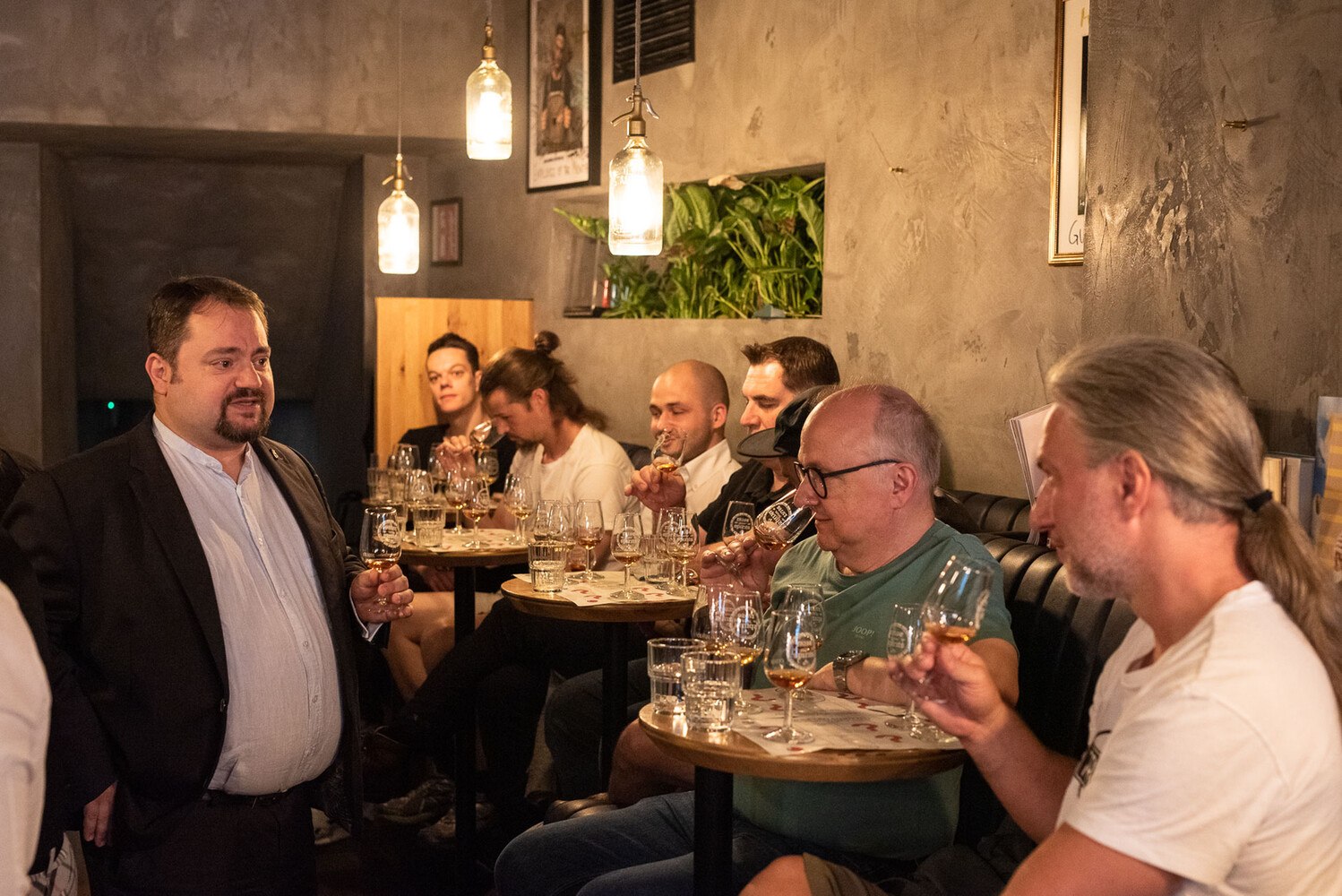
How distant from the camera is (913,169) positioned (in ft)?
15.4

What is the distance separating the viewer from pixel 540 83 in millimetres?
7383

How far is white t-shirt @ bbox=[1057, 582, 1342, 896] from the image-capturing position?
4.88 ft

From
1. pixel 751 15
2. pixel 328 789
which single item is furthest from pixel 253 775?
pixel 751 15

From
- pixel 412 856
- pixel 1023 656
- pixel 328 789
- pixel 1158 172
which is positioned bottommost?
pixel 412 856

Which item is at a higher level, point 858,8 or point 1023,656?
point 858,8

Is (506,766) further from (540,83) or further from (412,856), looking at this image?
(540,83)

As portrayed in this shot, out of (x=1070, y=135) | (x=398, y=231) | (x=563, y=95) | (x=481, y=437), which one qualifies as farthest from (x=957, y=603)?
(x=563, y=95)

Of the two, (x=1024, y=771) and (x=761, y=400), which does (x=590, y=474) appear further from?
(x=1024, y=771)

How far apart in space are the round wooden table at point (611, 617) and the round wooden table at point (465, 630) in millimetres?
614

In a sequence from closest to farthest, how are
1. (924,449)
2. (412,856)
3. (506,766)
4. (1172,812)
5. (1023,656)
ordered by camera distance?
(1172,812)
(924,449)
(1023,656)
(412,856)
(506,766)

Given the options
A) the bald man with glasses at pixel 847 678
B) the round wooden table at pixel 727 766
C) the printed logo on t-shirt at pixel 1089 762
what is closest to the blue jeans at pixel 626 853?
the bald man with glasses at pixel 847 678

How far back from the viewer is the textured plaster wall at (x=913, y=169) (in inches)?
164

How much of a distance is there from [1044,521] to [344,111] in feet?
21.3

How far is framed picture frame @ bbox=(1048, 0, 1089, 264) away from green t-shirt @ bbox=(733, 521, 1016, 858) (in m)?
1.56
